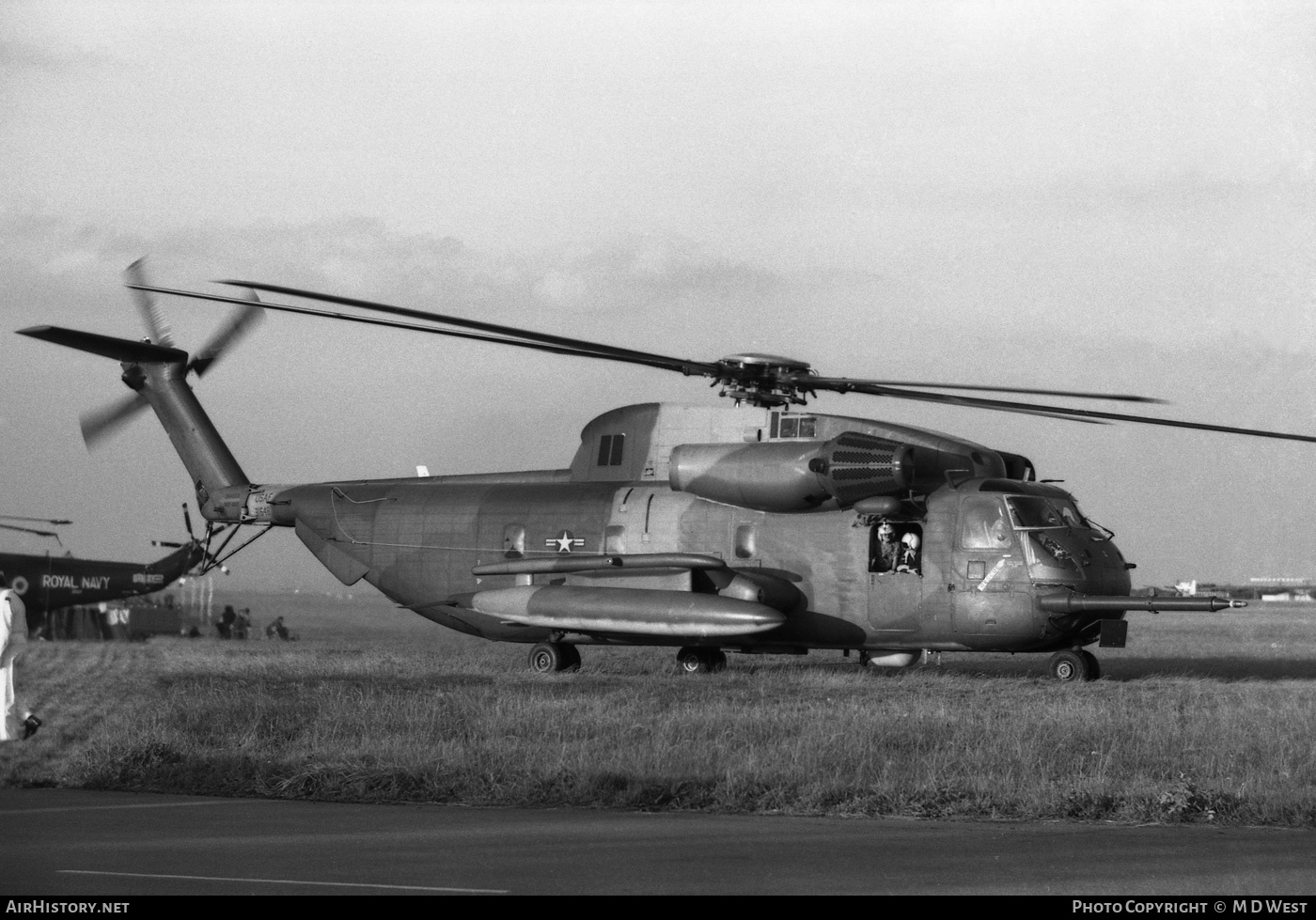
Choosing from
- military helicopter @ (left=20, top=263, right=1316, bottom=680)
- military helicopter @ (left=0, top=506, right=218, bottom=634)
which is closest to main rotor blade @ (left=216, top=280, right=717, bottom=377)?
military helicopter @ (left=20, top=263, right=1316, bottom=680)

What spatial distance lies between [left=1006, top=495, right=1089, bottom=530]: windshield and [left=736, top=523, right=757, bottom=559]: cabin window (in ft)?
12.6

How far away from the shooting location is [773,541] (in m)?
23.0

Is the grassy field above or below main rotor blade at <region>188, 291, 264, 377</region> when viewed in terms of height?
below

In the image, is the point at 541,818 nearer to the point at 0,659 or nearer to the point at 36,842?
the point at 36,842

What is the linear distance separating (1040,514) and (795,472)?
3467 millimetres

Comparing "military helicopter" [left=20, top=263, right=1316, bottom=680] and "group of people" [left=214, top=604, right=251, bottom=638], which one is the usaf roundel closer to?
"military helicopter" [left=20, top=263, right=1316, bottom=680]

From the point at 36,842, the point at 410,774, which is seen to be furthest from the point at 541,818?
the point at 36,842

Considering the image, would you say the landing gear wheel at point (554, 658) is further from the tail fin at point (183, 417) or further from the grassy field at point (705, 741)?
the tail fin at point (183, 417)

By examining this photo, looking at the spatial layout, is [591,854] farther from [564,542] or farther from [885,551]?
[564,542]

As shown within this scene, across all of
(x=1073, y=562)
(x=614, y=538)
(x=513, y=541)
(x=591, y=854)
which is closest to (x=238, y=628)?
(x=513, y=541)

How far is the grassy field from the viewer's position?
11719 millimetres

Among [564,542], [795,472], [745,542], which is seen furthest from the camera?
[564,542]

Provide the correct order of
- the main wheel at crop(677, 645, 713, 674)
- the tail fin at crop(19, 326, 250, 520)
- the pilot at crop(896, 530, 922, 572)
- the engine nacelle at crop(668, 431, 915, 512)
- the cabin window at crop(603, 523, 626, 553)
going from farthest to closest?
the tail fin at crop(19, 326, 250, 520), the main wheel at crop(677, 645, 713, 674), the cabin window at crop(603, 523, 626, 553), the pilot at crop(896, 530, 922, 572), the engine nacelle at crop(668, 431, 915, 512)

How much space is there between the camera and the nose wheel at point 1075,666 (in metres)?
22.0
